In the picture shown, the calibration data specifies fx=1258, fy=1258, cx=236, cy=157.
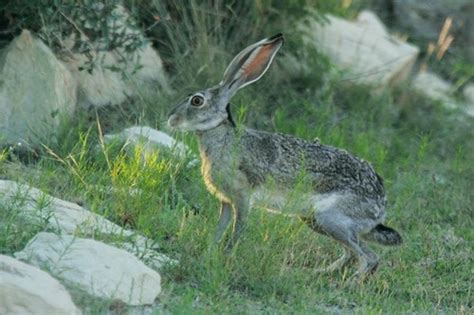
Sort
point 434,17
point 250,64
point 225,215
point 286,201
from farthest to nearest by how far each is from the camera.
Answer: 1. point 434,17
2. point 250,64
3. point 225,215
4. point 286,201

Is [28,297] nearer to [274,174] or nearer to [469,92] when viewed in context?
[274,174]

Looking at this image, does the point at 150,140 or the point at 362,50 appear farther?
the point at 362,50

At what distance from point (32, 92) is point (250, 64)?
2.16m

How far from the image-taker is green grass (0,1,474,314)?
21.1 ft

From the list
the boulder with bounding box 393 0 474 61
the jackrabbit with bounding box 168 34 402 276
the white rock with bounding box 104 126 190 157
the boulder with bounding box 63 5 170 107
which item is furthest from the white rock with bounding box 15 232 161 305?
the boulder with bounding box 393 0 474 61

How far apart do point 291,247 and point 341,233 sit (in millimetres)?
409

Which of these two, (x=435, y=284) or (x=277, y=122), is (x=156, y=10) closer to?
(x=277, y=122)

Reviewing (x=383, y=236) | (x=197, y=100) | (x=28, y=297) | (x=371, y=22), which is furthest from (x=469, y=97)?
(x=28, y=297)

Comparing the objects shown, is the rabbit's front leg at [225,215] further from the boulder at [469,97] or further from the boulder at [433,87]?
the boulder at [433,87]

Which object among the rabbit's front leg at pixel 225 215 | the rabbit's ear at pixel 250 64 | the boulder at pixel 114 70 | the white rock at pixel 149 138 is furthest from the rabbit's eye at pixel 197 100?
the boulder at pixel 114 70

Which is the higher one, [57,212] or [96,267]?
[96,267]

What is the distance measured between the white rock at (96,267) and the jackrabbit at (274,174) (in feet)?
3.91

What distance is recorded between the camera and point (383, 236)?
7359 millimetres

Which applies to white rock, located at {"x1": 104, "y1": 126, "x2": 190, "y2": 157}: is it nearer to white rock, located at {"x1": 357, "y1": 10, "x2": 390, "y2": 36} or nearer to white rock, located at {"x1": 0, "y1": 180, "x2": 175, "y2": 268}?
white rock, located at {"x1": 0, "y1": 180, "x2": 175, "y2": 268}
